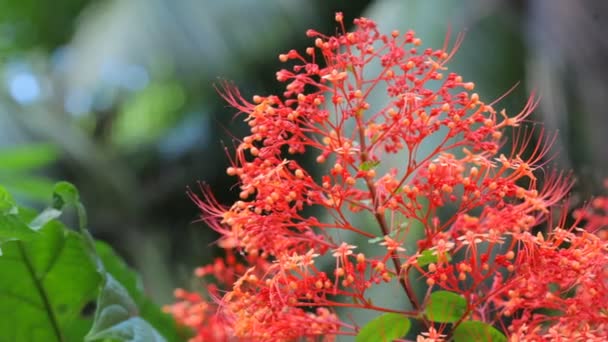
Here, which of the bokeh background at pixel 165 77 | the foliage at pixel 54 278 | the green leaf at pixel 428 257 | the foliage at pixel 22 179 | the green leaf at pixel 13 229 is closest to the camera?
the green leaf at pixel 428 257

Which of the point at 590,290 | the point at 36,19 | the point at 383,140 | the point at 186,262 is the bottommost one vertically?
the point at 186,262

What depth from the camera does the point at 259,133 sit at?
3.37 ft

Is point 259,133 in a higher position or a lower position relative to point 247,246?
higher

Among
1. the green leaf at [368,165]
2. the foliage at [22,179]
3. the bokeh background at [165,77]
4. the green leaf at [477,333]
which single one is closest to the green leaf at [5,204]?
the green leaf at [368,165]

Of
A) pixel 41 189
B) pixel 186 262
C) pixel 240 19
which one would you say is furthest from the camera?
pixel 240 19

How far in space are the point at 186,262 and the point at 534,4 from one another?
2.28 meters

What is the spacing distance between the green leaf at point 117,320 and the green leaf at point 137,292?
213mm

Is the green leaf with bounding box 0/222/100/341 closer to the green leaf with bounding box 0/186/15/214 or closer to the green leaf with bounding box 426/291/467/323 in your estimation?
the green leaf with bounding box 0/186/15/214

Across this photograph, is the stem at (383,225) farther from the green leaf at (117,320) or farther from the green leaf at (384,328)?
the green leaf at (117,320)

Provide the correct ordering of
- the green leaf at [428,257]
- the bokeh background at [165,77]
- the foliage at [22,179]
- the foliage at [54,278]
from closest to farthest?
the green leaf at [428,257]
the foliage at [54,278]
the foliage at [22,179]
the bokeh background at [165,77]

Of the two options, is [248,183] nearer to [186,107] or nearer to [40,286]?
[40,286]

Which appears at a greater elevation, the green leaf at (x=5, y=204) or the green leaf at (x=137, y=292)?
the green leaf at (x=5, y=204)

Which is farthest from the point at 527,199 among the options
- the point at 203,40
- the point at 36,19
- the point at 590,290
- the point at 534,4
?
the point at 36,19

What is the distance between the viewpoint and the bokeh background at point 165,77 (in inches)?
129
